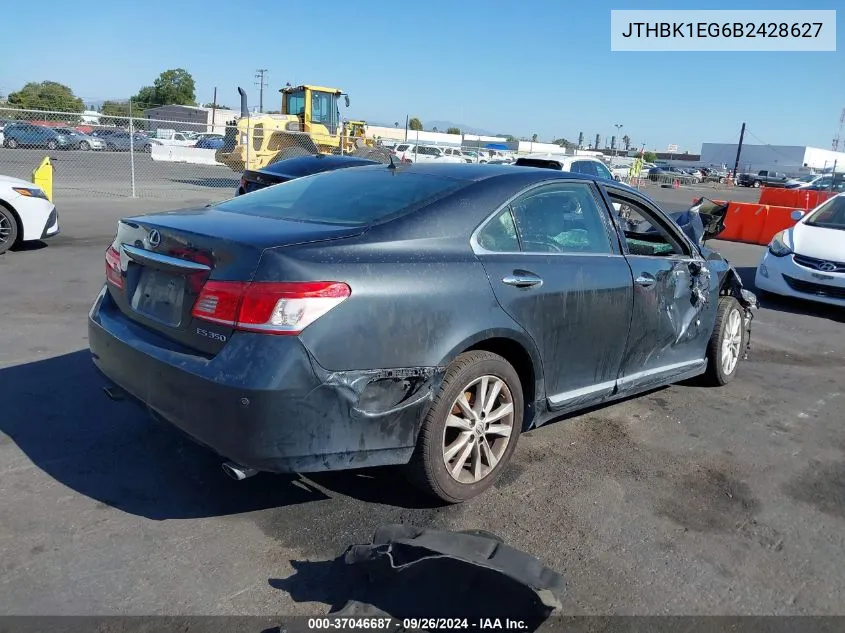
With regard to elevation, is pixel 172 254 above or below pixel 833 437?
above

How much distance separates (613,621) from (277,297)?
1.80 meters

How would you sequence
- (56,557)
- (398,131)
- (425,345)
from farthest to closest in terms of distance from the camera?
(398,131) < (425,345) < (56,557)

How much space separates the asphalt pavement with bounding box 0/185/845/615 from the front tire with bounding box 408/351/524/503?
0.53 feet

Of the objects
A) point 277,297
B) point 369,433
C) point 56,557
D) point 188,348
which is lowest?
point 56,557

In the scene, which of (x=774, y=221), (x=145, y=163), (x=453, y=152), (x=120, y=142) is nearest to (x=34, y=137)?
(x=145, y=163)

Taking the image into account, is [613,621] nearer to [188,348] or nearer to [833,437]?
[188,348]

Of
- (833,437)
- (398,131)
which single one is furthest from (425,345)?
(398,131)

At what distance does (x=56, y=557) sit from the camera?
2912 millimetres

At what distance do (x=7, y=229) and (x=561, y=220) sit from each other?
784 centimetres

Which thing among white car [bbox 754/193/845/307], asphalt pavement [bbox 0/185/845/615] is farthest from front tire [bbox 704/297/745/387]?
white car [bbox 754/193/845/307]

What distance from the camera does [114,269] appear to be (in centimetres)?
366

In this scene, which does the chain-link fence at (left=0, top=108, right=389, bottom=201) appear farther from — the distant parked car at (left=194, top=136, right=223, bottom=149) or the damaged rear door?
the damaged rear door

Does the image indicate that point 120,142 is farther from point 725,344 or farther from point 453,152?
point 725,344

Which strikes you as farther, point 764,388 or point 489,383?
point 764,388
